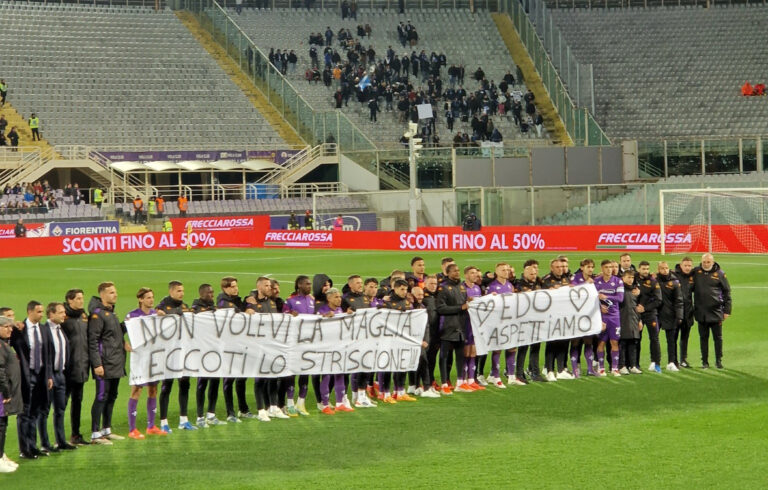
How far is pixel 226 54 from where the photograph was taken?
72.1m

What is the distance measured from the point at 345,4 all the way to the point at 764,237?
125ft

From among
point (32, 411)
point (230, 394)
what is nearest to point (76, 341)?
point (32, 411)

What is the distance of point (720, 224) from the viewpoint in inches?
1757

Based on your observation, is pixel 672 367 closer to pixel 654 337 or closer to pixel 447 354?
pixel 654 337

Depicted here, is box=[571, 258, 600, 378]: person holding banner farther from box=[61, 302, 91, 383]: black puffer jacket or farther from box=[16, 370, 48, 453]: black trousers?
box=[16, 370, 48, 453]: black trousers

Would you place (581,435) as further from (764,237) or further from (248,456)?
(764,237)

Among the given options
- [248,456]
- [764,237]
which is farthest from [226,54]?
[248,456]

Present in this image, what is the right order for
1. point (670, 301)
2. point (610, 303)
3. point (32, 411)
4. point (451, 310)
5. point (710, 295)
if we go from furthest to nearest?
point (710, 295), point (670, 301), point (610, 303), point (451, 310), point (32, 411)

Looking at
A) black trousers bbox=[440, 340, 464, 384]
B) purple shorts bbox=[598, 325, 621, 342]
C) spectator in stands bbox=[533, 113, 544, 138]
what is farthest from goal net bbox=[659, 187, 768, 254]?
black trousers bbox=[440, 340, 464, 384]

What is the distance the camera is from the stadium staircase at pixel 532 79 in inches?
2675

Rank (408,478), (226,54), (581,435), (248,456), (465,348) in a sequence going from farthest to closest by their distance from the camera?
(226,54) < (465,348) < (581,435) < (248,456) < (408,478)

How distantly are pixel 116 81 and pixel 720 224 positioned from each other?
36.0 meters

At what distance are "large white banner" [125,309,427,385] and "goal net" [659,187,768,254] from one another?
92.3 feet

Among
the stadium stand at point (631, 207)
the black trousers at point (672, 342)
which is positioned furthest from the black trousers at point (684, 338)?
the stadium stand at point (631, 207)
